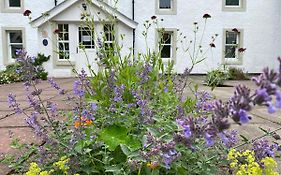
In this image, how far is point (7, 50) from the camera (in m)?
12.8

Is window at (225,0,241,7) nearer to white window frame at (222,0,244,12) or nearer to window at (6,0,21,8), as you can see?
white window frame at (222,0,244,12)

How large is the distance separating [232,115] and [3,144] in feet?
6.92

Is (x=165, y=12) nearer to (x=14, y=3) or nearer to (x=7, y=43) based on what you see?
(x=14, y=3)

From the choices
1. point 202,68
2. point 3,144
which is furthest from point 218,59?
point 3,144

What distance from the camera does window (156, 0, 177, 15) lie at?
13.2 m

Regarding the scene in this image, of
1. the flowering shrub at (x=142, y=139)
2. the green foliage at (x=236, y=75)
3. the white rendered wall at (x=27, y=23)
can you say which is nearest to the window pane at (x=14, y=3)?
the white rendered wall at (x=27, y=23)

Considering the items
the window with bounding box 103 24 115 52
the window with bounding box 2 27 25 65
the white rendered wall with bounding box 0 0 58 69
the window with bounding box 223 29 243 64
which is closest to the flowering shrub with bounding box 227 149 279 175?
the window with bounding box 103 24 115 52

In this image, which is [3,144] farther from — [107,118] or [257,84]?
[257,84]

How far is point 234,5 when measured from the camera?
1387 cm

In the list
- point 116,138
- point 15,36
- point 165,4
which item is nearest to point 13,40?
point 15,36

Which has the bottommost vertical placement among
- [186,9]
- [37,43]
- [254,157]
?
[254,157]

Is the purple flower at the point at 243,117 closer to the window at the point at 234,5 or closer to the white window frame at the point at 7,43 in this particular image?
the white window frame at the point at 7,43

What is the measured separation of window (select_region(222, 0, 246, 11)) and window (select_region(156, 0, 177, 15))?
7.40 feet

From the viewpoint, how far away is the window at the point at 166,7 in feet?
43.2
